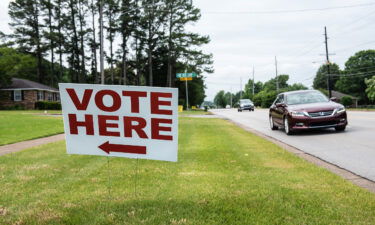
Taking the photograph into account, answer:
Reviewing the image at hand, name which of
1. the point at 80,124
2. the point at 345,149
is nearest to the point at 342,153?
the point at 345,149

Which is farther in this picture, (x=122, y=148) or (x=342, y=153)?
(x=342, y=153)

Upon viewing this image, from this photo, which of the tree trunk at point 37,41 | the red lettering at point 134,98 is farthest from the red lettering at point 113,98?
the tree trunk at point 37,41

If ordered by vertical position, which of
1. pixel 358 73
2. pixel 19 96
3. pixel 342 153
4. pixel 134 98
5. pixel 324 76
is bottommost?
pixel 342 153

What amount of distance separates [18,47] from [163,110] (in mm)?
62031

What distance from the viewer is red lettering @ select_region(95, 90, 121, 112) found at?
4523mm

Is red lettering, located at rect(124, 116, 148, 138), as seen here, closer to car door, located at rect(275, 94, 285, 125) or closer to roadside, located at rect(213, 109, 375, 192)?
roadside, located at rect(213, 109, 375, 192)

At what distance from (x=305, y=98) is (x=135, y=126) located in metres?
11.1

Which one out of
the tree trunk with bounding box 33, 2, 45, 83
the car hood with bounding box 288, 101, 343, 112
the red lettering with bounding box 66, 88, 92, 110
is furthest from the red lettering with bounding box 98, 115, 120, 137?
the tree trunk with bounding box 33, 2, 45, 83

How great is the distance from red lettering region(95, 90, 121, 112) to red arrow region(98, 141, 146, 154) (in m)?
0.43

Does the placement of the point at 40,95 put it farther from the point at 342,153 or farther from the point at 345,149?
the point at 342,153

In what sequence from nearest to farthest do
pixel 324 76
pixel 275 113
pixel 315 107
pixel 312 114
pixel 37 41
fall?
pixel 312 114
pixel 315 107
pixel 275 113
pixel 37 41
pixel 324 76

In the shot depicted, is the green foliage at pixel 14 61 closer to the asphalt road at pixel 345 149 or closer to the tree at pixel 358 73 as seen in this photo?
the asphalt road at pixel 345 149

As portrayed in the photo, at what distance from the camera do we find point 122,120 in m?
4.52

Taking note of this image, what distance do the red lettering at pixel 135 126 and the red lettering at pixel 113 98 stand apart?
0.66 feet
